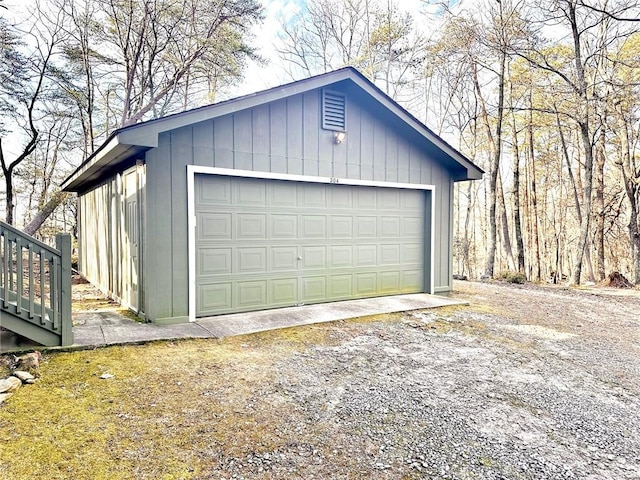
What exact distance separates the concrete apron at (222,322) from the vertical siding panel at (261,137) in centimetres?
215

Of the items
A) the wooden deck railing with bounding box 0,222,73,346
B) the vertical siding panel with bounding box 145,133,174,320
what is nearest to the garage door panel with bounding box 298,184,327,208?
the vertical siding panel with bounding box 145,133,174,320

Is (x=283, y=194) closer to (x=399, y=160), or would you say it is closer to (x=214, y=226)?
(x=214, y=226)

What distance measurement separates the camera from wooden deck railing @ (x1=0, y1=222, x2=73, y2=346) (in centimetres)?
358

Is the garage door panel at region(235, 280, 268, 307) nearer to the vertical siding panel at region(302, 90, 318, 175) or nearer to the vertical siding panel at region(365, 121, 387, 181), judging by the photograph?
the vertical siding panel at region(302, 90, 318, 175)

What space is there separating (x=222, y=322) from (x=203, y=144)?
238cm

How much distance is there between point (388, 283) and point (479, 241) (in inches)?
732

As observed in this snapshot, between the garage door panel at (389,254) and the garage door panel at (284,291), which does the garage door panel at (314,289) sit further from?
the garage door panel at (389,254)

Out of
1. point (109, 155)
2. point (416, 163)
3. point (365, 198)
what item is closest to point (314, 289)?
point (365, 198)

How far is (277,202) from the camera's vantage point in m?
5.99

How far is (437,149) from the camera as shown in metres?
7.28

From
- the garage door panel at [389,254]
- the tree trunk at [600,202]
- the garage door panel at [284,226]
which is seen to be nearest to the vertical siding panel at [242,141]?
the garage door panel at [284,226]

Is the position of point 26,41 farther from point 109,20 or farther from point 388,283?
point 388,283

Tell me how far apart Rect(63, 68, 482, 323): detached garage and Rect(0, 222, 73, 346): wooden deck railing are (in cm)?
117

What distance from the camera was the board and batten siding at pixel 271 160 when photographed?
5008 millimetres
